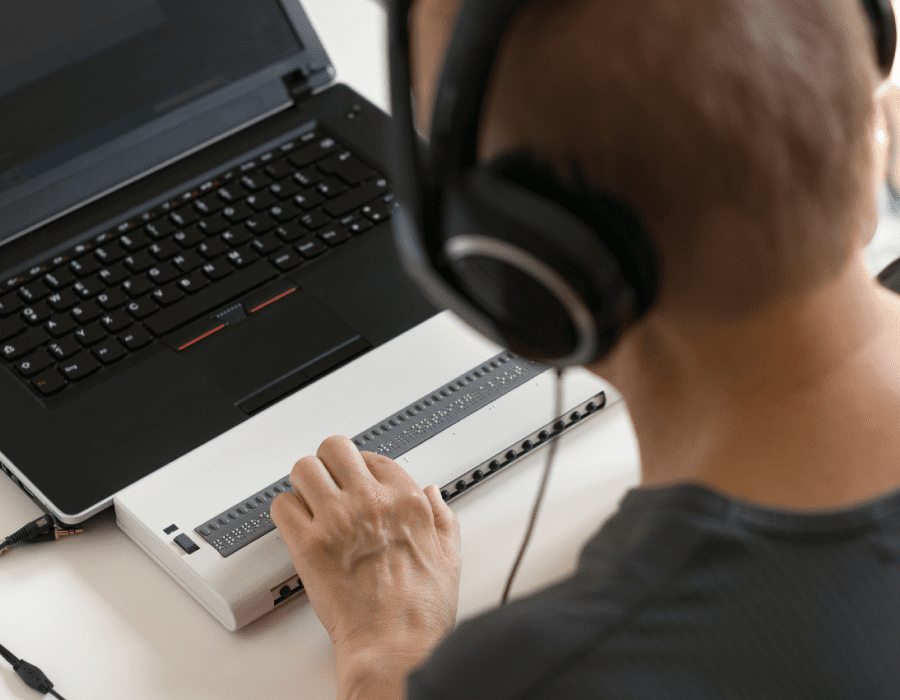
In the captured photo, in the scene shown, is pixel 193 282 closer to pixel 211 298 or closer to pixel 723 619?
pixel 211 298

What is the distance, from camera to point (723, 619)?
18.3 inches

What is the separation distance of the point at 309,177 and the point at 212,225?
0.39ft

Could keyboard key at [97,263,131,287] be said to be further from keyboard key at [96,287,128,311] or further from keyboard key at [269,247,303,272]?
keyboard key at [269,247,303,272]

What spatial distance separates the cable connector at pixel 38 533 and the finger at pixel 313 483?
0.65 feet

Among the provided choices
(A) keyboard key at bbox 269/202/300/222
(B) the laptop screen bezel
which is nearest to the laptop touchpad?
(A) keyboard key at bbox 269/202/300/222

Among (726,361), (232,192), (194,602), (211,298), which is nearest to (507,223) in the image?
(726,361)

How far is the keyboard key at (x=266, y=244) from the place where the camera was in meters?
1.01

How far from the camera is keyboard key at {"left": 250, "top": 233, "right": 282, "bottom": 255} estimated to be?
1.01 m

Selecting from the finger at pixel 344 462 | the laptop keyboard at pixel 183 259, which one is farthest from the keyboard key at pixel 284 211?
the finger at pixel 344 462

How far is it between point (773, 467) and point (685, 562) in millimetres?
67

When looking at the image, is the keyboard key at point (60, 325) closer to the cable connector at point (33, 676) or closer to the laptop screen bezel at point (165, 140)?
the laptop screen bezel at point (165, 140)

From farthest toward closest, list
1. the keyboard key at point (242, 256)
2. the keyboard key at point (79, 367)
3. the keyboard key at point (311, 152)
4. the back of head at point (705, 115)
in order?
the keyboard key at point (311, 152) < the keyboard key at point (242, 256) < the keyboard key at point (79, 367) < the back of head at point (705, 115)

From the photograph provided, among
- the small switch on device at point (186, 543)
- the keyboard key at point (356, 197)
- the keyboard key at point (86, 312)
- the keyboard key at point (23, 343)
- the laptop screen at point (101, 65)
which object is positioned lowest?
the small switch on device at point (186, 543)

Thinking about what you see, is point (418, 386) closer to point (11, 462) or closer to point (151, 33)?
point (11, 462)
